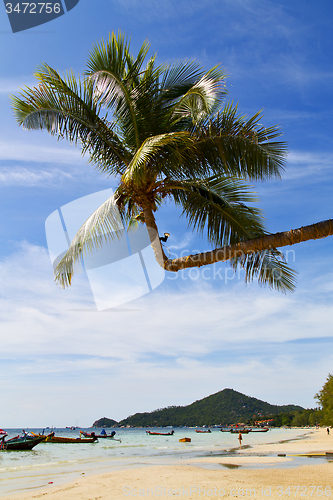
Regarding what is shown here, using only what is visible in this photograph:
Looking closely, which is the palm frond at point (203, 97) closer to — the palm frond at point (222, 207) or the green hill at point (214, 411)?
the palm frond at point (222, 207)

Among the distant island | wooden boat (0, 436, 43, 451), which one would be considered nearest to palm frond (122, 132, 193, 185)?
wooden boat (0, 436, 43, 451)

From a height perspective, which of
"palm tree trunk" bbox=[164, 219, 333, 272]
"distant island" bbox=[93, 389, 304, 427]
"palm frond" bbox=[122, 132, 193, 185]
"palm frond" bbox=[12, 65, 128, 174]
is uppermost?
"palm frond" bbox=[12, 65, 128, 174]

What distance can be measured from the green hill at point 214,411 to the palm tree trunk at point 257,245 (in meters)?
151

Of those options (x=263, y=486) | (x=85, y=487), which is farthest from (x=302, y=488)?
(x=85, y=487)

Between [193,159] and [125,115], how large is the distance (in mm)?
1420

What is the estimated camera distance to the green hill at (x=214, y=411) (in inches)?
5684

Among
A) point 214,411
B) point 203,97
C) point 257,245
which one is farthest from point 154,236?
point 214,411

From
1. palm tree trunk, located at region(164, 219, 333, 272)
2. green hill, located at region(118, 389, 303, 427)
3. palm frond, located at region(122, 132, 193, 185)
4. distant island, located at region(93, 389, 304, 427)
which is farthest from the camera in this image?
green hill, located at region(118, 389, 303, 427)

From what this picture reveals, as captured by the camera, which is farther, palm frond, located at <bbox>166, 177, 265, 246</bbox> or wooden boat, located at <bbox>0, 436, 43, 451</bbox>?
wooden boat, located at <bbox>0, 436, 43, 451</bbox>

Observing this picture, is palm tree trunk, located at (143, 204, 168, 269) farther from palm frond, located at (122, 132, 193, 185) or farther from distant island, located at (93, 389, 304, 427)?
distant island, located at (93, 389, 304, 427)

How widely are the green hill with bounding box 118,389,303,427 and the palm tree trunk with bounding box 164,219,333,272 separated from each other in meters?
151

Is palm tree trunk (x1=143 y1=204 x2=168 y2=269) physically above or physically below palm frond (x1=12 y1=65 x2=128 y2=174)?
below

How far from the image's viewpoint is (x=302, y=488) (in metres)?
10.2

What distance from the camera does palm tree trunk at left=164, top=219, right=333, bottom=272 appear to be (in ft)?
13.3
